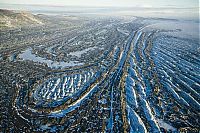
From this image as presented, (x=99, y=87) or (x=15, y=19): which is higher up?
(x=15, y=19)

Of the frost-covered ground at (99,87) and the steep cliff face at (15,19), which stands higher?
the steep cliff face at (15,19)

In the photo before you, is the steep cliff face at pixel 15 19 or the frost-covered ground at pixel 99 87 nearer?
the frost-covered ground at pixel 99 87

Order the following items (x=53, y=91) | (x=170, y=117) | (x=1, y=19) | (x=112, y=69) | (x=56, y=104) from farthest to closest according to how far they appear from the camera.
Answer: (x=1, y=19) < (x=112, y=69) < (x=53, y=91) < (x=56, y=104) < (x=170, y=117)

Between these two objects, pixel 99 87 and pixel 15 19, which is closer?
pixel 99 87

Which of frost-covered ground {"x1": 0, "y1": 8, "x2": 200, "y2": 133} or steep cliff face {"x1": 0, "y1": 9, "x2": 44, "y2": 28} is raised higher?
steep cliff face {"x1": 0, "y1": 9, "x2": 44, "y2": 28}

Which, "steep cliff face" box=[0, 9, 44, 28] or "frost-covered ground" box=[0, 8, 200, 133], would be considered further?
"steep cliff face" box=[0, 9, 44, 28]

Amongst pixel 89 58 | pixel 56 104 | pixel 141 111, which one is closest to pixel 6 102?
pixel 56 104

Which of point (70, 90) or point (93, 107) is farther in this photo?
point (70, 90)

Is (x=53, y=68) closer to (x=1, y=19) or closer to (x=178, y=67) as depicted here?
(x=178, y=67)
